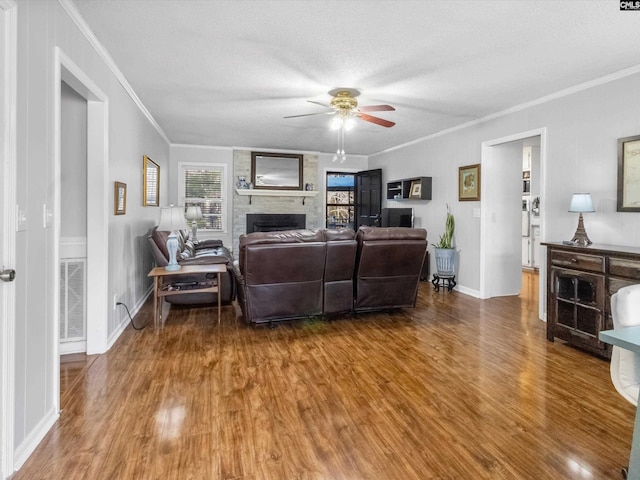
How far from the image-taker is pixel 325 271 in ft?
11.9

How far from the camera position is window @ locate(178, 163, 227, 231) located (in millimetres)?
7078

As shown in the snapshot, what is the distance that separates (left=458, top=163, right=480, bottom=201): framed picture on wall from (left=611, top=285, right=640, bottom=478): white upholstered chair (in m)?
3.84

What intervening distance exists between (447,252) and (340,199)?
3429 mm

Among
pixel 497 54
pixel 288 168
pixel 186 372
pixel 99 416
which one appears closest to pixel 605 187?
pixel 497 54

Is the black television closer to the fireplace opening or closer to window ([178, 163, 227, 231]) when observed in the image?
the fireplace opening

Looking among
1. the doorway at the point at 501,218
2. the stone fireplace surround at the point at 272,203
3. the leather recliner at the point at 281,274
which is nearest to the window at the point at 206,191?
the stone fireplace surround at the point at 272,203

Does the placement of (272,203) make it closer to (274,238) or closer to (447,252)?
(447,252)

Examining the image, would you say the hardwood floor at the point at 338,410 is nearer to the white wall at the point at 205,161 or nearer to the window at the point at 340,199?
the white wall at the point at 205,161

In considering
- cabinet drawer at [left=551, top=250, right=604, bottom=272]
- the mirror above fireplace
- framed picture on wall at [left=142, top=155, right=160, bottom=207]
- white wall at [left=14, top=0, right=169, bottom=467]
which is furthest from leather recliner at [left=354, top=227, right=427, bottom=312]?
the mirror above fireplace

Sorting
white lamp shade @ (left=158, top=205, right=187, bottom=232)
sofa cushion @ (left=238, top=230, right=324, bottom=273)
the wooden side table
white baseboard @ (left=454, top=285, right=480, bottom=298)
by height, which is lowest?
white baseboard @ (left=454, top=285, right=480, bottom=298)

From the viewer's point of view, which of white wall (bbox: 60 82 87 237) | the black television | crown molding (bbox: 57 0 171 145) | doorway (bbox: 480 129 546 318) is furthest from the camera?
the black television

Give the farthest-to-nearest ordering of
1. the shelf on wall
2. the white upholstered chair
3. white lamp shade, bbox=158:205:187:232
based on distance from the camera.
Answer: the shelf on wall < white lamp shade, bbox=158:205:187:232 < the white upholstered chair

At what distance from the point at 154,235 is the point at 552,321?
4176 mm

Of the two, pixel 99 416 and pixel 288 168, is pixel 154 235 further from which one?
pixel 288 168
